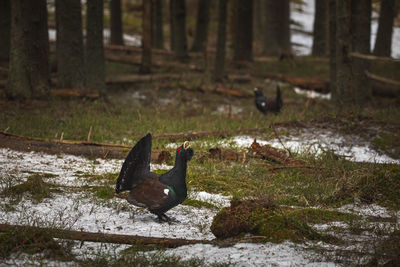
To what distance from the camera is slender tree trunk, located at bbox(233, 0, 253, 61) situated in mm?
18812

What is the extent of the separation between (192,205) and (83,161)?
260 cm

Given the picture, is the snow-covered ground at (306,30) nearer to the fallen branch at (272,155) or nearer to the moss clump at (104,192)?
the fallen branch at (272,155)

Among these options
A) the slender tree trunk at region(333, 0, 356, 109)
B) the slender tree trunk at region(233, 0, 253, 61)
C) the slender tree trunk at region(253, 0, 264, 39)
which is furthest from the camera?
the slender tree trunk at region(253, 0, 264, 39)

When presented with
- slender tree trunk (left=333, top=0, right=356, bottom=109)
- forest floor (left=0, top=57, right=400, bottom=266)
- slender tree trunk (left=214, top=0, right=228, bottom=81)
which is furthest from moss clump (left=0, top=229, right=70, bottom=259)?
slender tree trunk (left=214, top=0, right=228, bottom=81)

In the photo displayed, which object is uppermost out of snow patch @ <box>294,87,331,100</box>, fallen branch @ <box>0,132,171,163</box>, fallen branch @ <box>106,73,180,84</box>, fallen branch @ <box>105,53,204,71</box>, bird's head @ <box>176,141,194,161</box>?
fallen branch @ <box>105,53,204,71</box>

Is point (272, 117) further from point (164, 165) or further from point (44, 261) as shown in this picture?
point (44, 261)

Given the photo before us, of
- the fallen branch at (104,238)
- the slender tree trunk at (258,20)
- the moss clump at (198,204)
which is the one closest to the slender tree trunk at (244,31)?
the slender tree trunk at (258,20)

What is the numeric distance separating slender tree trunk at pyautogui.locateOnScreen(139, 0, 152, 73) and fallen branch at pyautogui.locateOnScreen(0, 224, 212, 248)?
13.3m

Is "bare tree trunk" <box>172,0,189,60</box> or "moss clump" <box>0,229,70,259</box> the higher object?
"bare tree trunk" <box>172,0,189,60</box>

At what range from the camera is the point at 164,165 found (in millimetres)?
7422

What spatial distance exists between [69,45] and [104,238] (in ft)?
31.7

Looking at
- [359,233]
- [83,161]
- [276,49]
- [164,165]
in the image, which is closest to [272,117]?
[164,165]

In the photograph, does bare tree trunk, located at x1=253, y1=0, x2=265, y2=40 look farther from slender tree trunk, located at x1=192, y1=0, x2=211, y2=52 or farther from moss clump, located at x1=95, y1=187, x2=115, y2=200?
moss clump, located at x1=95, y1=187, x2=115, y2=200

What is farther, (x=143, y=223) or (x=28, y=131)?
(x=28, y=131)
